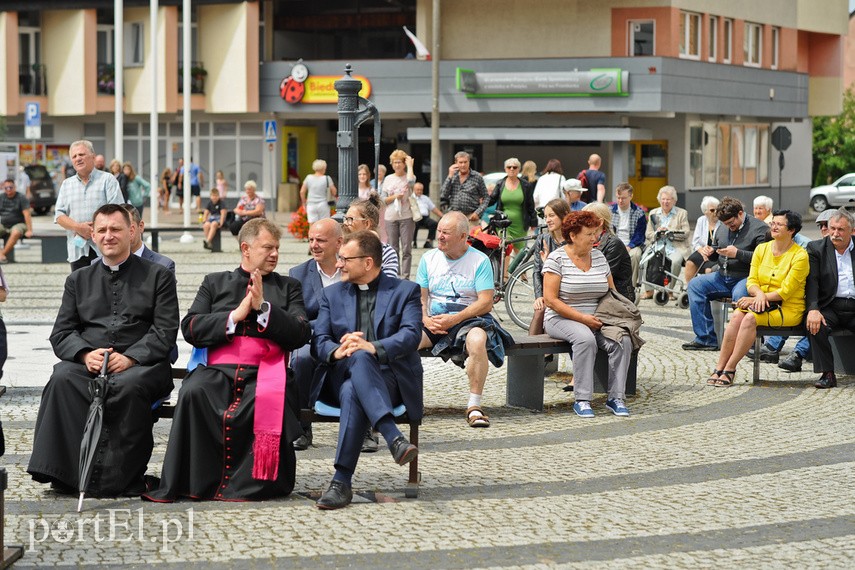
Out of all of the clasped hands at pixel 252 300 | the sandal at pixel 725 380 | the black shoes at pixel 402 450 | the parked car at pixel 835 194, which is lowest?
the sandal at pixel 725 380

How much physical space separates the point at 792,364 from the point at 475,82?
32263 mm

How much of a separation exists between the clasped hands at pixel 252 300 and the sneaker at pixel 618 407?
3821 mm

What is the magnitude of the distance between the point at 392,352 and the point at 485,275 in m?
2.60

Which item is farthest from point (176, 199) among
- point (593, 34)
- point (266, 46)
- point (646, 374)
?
point (646, 374)

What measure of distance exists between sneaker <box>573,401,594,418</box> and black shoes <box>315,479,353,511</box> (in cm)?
348

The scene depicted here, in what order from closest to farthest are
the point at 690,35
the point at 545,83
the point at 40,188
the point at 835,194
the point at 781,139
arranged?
the point at 781,139 < the point at 545,83 < the point at 690,35 < the point at 40,188 < the point at 835,194

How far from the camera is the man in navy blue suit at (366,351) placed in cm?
784

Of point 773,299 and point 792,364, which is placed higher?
point 773,299

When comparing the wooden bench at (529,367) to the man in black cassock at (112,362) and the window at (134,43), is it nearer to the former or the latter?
the man in black cassock at (112,362)

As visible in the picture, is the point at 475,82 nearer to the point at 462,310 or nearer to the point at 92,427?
the point at 462,310

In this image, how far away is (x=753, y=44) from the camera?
50781mm

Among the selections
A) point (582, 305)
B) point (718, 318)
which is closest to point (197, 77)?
point (718, 318)

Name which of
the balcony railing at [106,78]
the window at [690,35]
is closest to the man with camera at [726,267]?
the window at [690,35]

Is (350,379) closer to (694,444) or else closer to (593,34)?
(694,444)
